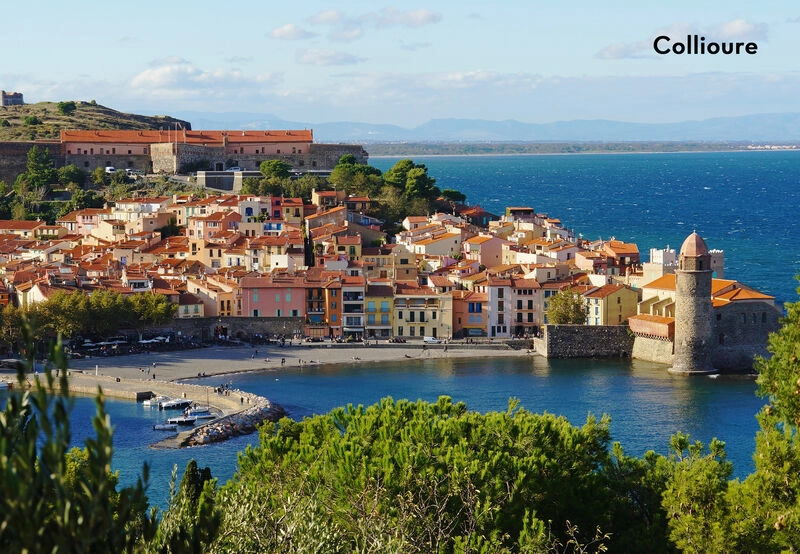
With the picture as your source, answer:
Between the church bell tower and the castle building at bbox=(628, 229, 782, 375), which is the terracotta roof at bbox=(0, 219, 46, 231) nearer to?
the castle building at bbox=(628, 229, 782, 375)

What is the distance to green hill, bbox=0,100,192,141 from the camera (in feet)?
241

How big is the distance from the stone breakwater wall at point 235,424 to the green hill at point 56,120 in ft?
143

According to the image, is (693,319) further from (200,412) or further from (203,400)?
(200,412)

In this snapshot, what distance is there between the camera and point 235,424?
100 ft

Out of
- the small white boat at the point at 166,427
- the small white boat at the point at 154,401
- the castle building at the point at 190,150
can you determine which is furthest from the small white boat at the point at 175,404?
the castle building at the point at 190,150

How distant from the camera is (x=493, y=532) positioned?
15586mm

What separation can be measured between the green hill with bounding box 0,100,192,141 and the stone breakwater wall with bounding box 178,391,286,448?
43471mm

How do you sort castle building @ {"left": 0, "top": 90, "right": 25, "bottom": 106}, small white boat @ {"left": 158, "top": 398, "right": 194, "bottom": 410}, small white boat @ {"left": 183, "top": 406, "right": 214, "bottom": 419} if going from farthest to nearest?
castle building @ {"left": 0, "top": 90, "right": 25, "bottom": 106} < small white boat @ {"left": 158, "top": 398, "right": 194, "bottom": 410} < small white boat @ {"left": 183, "top": 406, "right": 214, "bottom": 419}

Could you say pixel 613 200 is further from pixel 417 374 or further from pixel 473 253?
pixel 417 374

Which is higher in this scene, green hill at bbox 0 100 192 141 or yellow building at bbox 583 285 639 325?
green hill at bbox 0 100 192 141

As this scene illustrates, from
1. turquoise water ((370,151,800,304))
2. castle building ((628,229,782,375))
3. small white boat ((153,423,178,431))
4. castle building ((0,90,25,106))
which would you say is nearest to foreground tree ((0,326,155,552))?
small white boat ((153,423,178,431))

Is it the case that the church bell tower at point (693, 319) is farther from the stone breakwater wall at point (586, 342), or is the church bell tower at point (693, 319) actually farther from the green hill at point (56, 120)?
the green hill at point (56, 120)

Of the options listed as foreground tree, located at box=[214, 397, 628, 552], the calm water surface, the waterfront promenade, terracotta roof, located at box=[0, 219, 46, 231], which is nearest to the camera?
foreground tree, located at box=[214, 397, 628, 552]

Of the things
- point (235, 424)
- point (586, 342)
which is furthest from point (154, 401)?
point (586, 342)
